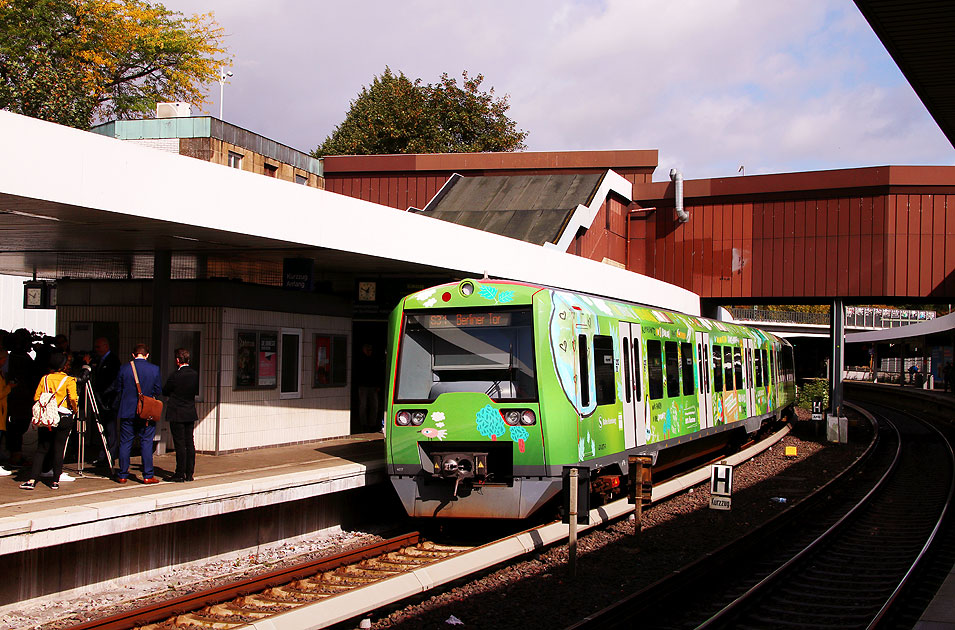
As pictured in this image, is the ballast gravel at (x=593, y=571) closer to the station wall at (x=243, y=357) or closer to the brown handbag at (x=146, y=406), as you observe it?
the brown handbag at (x=146, y=406)

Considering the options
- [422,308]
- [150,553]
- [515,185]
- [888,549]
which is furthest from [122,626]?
[515,185]

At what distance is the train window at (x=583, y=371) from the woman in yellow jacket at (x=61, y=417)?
5.78 metres

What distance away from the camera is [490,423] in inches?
406

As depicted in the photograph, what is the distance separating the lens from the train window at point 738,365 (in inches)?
773

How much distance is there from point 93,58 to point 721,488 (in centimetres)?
3685

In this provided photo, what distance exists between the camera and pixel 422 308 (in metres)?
11.0

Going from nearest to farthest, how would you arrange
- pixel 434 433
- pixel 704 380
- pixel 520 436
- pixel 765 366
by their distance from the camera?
→ pixel 520 436 → pixel 434 433 → pixel 704 380 → pixel 765 366

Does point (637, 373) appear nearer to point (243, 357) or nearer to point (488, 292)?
point (488, 292)

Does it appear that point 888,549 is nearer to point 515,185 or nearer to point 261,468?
point 261,468

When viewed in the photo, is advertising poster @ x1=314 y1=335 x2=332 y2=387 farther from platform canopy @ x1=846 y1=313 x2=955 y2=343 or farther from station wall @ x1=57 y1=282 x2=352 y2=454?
platform canopy @ x1=846 y1=313 x2=955 y2=343

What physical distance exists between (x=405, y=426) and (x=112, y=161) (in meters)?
4.39

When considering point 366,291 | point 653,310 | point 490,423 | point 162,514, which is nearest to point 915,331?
point 653,310

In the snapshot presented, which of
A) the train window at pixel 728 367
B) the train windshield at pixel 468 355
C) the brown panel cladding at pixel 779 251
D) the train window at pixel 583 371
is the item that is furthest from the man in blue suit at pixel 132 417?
the brown panel cladding at pixel 779 251

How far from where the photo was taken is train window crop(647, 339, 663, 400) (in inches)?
523
